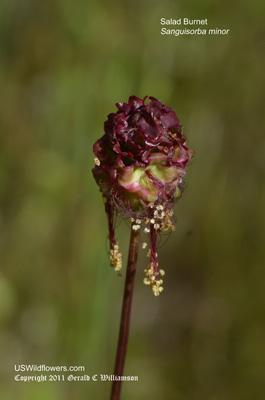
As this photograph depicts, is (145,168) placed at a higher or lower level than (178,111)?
lower

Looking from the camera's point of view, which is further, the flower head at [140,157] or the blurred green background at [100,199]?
the blurred green background at [100,199]

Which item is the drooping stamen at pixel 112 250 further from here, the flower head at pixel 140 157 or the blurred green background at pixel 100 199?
the blurred green background at pixel 100 199

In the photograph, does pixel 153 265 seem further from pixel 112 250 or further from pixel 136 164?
pixel 136 164

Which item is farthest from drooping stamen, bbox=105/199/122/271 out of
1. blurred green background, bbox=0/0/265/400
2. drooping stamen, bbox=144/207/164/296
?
blurred green background, bbox=0/0/265/400

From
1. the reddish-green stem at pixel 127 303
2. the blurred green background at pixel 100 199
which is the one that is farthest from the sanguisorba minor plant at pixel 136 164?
the blurred green background at pixel 100 199

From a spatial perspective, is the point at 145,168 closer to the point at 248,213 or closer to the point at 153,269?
the point at 153,269

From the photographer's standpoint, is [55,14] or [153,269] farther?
[55,14]

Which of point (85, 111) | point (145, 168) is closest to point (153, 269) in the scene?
point (145, 168)

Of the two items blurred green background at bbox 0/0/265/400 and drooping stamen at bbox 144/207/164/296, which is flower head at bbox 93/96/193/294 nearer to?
drooping stamen at bbox 144/207/164/296
